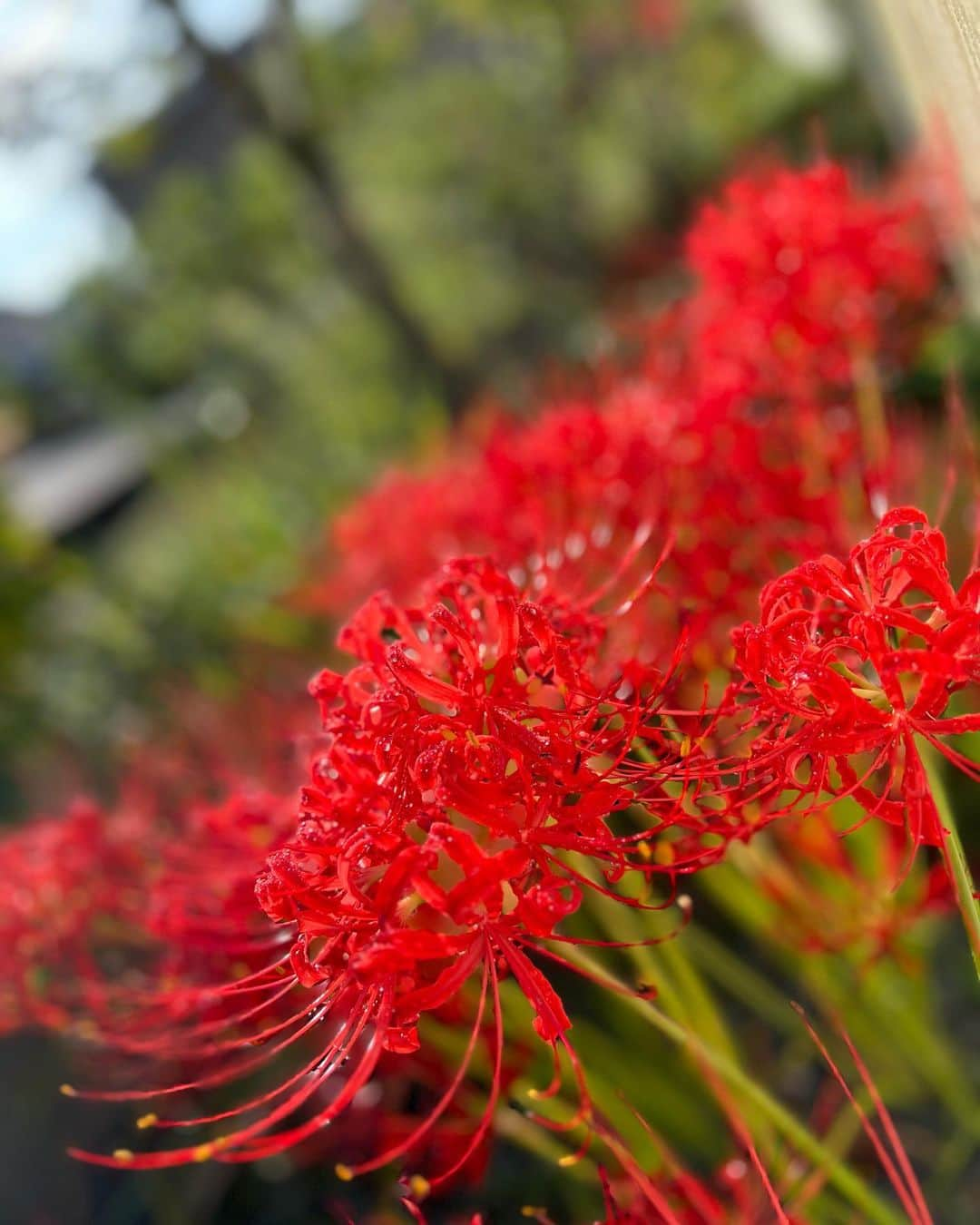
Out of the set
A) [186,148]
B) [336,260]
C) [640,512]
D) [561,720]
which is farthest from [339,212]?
[561,720]

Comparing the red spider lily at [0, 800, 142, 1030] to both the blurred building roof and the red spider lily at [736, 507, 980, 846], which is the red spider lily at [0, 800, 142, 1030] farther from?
the blurred building roof

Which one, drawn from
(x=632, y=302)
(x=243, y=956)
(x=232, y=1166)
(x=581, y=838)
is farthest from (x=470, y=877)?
(x=632, y=302)

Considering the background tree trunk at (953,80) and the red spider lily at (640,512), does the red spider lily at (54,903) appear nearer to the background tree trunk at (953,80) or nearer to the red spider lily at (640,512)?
the red spider lily at (640,512)

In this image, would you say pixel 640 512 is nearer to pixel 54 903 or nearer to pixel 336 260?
pixel 54 903

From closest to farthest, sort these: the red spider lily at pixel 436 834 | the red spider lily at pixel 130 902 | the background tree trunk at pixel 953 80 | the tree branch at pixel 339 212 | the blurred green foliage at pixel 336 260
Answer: the red spider lily at pixel 436 834, the background tree trunk at pixel 953 80, the red spider lily at pixel 130 902, the blurred green foliage at pixel 336 260, the tree branch at pixel 339 212

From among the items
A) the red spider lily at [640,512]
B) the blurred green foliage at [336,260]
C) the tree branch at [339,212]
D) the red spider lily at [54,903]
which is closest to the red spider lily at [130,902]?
the red spider lily at [54,903]

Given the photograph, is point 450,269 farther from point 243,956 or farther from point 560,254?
point 243,956

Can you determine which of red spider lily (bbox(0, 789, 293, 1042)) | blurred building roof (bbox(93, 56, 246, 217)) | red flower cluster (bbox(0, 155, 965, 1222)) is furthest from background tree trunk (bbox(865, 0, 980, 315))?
blurred building roof (bbox(93, 56, 246, 217))

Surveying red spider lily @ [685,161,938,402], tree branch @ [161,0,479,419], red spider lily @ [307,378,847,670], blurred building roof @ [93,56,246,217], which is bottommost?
red spider lily @ [307,378,847,670]
